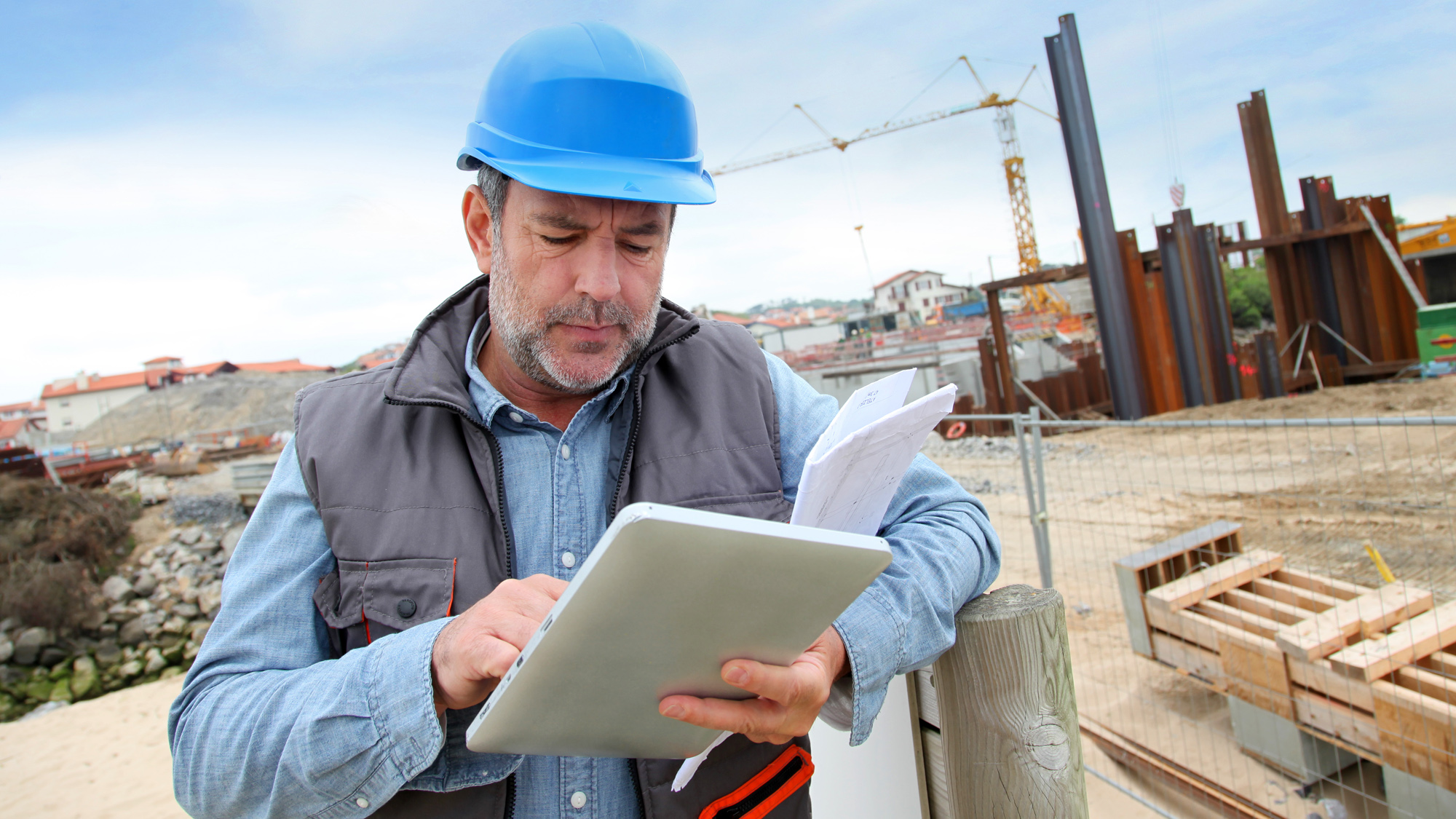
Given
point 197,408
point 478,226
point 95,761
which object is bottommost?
point 95,761

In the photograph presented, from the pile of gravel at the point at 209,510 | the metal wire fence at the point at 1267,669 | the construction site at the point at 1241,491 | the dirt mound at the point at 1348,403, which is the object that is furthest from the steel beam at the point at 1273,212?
the pile of gravel at the point at 209,510

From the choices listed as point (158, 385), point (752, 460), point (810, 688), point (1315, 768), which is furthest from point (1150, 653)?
point (158, 385)

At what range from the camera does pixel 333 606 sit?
51.6 inches

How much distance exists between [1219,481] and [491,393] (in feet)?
28.3

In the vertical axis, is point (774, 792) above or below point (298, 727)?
below

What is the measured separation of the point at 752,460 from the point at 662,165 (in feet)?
1.90

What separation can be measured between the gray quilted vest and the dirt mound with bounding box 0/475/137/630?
50.2ft

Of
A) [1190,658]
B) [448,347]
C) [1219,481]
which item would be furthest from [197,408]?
[448,347]

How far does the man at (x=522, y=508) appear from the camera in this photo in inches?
43.6

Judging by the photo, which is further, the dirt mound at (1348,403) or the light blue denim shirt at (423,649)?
the dirt mound at (1348,403)

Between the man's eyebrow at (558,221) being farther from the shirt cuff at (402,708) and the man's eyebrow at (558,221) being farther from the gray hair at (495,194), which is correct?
the shirt cuff at (402,708)

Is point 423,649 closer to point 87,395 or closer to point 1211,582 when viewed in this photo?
point 1211,582

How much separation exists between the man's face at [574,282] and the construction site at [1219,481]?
2.91 feet

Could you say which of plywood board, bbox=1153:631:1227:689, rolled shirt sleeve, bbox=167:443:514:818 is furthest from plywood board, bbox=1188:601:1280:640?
rolled shirt sleeve, bbox=167:443:514:818
